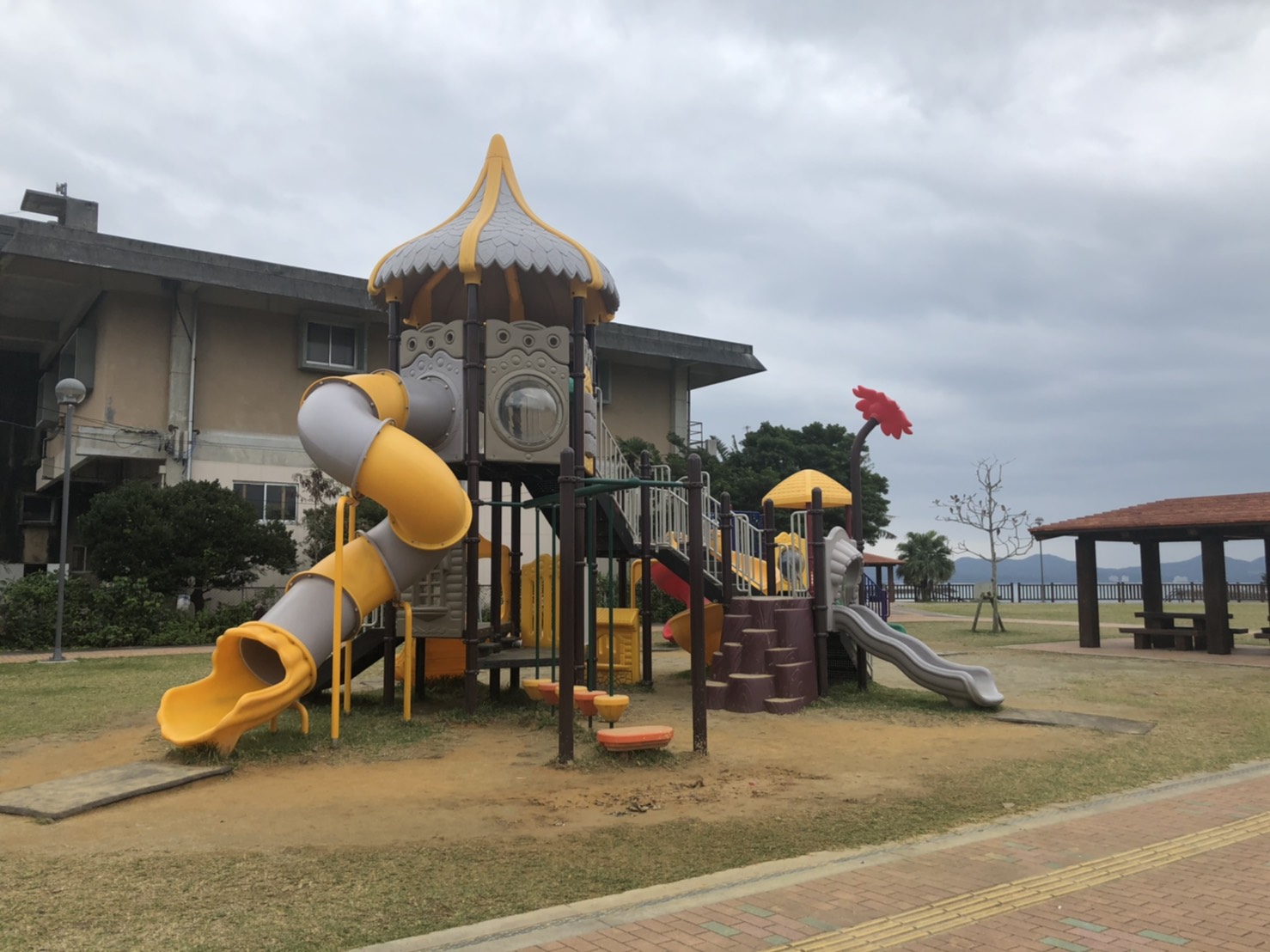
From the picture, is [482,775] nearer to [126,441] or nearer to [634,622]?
[634,622]

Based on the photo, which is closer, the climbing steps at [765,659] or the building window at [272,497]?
the climbing steps at [765,659]

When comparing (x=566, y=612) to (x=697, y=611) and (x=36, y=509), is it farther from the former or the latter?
(x=36, y=509)

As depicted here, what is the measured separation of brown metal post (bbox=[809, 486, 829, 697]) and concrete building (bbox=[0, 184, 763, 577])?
18.3m

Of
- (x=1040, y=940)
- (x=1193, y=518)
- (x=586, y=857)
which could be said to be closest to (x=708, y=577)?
(x=586, y=857)

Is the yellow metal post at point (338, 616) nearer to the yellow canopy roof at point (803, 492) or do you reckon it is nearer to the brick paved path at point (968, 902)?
the brick paved path at point (968, 902)

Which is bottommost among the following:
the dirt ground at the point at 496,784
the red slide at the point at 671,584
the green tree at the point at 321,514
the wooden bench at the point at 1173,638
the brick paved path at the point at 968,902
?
the dirt ground at the point at 496,784

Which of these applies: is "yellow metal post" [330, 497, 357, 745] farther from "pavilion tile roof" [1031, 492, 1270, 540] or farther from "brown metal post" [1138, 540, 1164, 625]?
"brown metal post" [1138, 540, 1164, 625]

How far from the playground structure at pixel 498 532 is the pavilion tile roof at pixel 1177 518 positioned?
35.6 ft

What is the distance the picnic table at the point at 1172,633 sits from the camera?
22.5m

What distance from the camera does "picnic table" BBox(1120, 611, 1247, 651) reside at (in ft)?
73.7

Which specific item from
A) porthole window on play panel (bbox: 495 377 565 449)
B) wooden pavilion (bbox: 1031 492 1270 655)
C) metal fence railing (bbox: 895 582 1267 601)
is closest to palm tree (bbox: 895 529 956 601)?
metal fence railing (bbox: 895 582 1267 601)

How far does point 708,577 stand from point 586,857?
8.25 meters

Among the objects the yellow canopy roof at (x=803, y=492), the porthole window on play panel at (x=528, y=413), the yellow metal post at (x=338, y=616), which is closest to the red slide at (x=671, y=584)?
the porthole window on play panel at (x=528, y=413)

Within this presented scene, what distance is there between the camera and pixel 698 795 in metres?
7.64
